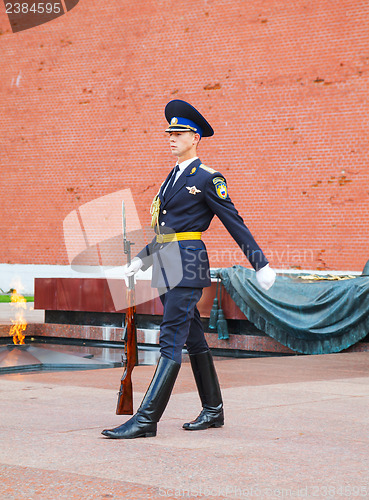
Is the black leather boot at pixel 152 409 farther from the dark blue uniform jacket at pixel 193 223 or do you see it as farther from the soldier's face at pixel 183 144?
the soldier's face at pixel 183 144

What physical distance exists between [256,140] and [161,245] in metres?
11.0

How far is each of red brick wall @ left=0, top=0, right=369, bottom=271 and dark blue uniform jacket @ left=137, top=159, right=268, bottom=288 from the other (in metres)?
10.1

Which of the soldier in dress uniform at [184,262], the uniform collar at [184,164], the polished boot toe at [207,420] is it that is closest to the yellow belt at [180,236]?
the soldier in dress uniform at [184,262]

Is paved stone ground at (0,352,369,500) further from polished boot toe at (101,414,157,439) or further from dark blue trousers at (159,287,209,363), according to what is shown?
dark blue trousers at (159,287,209,363)

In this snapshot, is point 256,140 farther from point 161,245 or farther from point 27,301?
point 161,245

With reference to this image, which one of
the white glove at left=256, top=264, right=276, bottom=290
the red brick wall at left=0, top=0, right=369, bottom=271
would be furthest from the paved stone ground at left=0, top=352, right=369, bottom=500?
the red brick wall at left=0, top=0, right=369, bottom=271

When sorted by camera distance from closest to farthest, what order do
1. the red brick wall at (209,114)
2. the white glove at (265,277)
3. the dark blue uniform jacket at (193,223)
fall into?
the white glove at (265,277), the dark blue uniform jacket at (193,223), the red brick wall at (209,114)

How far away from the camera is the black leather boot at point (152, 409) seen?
11.8 feet

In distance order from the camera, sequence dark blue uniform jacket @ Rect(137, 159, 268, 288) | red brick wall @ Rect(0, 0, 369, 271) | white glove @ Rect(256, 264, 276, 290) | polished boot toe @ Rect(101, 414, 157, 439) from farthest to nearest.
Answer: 1. red brick wall @ Rect(0, 0, 369, 271)
2. dark blue uniform jacket @ Rect(137, 159, 268, 288)
3. white glove @ Rect(256, 264, 276, 290)
4. polished boot toe @ Rect(101, 414, 157, 439)

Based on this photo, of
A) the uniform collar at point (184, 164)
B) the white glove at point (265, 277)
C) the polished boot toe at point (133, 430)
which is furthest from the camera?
the uniform collar at point (184, 164)

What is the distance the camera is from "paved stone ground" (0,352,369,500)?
2.73 m

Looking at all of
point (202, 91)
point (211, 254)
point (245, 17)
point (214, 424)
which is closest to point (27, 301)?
point (211, 254)

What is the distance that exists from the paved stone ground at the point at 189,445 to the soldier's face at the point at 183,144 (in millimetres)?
1360

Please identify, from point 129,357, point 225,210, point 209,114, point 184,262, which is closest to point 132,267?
point 184,262
